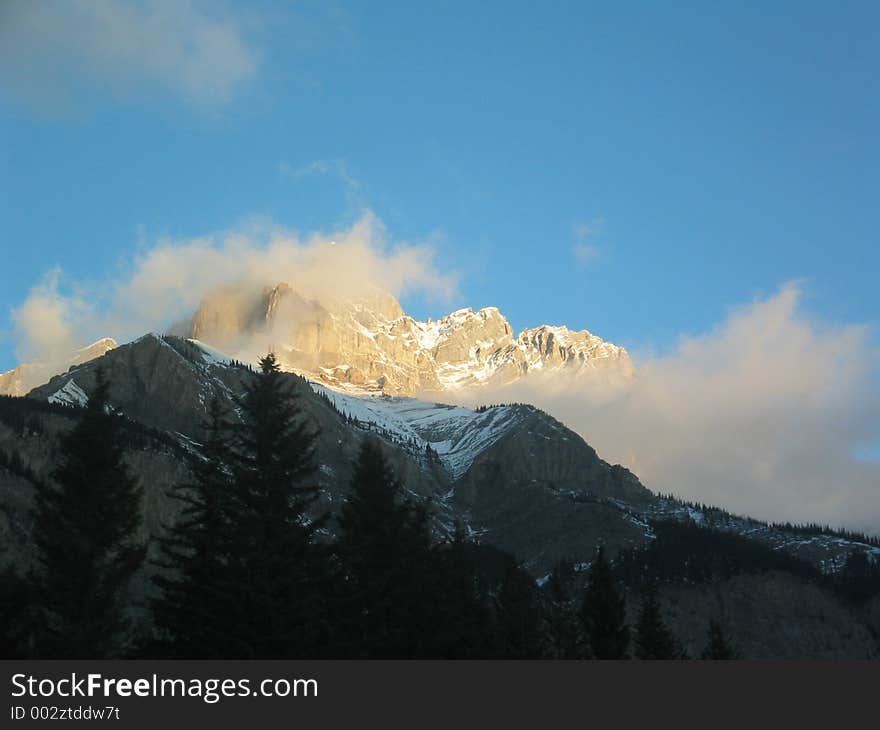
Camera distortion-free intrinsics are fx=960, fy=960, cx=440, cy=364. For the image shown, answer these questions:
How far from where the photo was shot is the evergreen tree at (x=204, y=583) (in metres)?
36.8

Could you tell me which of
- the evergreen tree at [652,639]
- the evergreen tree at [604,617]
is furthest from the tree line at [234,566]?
the evergreen tree at [652,639]

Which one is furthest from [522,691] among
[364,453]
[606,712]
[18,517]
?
[18,517]

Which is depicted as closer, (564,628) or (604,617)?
(604,617)

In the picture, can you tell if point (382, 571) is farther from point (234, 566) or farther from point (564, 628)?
point (564, 628)

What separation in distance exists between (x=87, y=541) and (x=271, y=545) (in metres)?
7.03

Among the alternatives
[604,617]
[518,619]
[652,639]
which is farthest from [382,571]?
[652,639]

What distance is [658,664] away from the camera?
28594 millimetres

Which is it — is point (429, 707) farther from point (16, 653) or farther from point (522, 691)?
point (16, 653)

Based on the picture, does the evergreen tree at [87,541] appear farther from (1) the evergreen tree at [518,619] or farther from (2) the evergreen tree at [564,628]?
(2) the evergreen tree at [564,628]

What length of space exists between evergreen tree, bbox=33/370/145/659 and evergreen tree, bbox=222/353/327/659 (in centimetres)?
430

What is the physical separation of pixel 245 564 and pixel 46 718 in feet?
45.2

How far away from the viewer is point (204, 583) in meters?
38.8

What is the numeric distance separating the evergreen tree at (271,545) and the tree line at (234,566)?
6 cm

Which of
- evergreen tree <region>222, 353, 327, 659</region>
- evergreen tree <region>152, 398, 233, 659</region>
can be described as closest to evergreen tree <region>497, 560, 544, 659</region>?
evergreen tree <region>222, 353, 327, 659</region>
